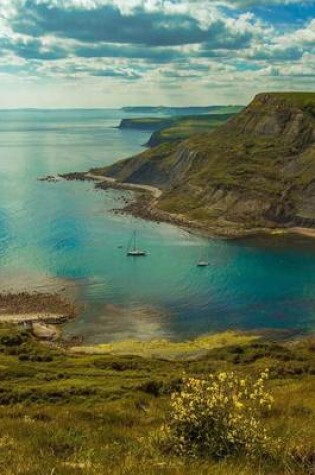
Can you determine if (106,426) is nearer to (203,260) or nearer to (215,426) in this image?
(215,426)

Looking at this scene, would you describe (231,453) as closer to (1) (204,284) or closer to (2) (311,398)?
(2) (311,398)

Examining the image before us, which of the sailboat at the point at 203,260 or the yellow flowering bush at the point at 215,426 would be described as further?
the sailboat at the point at 203,260

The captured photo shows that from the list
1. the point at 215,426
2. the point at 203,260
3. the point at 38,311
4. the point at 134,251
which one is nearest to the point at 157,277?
the point at 203,260

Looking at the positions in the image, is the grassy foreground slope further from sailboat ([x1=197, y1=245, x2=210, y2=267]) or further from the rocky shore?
sailboat ([x1=197, y1=245, x2=210, y2=267])

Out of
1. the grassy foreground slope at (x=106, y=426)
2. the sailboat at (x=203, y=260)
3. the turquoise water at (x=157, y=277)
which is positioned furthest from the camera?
the sailboat at (x=203, y=260)

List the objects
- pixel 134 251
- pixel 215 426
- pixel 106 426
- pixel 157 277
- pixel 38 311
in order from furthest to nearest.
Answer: pixel 134 251 < pixel 157 277 < pixel 38 311 < pixel 106 426 < pixel 215 426

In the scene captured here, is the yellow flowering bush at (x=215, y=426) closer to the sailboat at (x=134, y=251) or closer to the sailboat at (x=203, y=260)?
the sailboat at (x=203, y=260)

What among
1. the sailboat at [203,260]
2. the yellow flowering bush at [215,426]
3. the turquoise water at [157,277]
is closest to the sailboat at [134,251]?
the turquoise water at [157,277]

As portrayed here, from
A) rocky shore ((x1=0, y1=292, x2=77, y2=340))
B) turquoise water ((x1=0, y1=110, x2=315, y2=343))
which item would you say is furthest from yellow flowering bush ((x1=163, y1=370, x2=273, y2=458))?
rocky shore ((x1=0, y1=292, x2=77, y2=340))

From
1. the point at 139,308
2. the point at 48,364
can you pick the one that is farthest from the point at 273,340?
the point at 48,364

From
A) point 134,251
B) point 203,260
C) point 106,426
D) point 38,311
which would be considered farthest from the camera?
point 134,251
